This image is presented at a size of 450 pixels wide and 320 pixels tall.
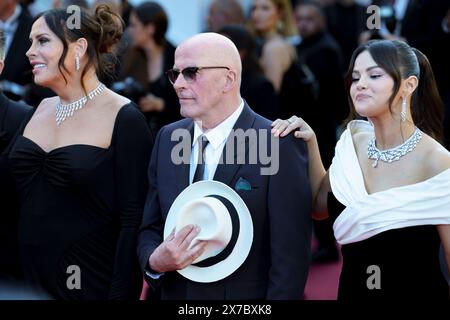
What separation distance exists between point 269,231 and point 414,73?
0.82m

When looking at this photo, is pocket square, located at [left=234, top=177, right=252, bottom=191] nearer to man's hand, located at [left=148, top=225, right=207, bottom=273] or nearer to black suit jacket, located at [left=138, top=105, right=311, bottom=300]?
black suit jacket, located at [left=138, top=105, right=311, bottom=300]

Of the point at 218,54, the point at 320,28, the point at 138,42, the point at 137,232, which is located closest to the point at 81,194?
the point at 137,232

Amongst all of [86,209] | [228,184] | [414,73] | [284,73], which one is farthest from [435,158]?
[284,73]

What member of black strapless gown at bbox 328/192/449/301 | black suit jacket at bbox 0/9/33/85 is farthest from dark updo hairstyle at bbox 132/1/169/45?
black strapless gown at bbox 328/192/449/301

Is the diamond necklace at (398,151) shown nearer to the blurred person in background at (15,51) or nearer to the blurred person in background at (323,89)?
the blurred person in background at (15,51)

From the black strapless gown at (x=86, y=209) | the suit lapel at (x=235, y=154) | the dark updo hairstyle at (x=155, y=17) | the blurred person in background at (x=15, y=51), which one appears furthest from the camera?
the dark updo hairstyle at (x=155, y=17)

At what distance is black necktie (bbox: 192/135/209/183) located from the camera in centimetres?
363

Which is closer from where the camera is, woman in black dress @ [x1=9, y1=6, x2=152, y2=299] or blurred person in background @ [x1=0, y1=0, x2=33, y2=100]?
woman in black dress @ [x1=9, y1=6, x2=152, y2=299]

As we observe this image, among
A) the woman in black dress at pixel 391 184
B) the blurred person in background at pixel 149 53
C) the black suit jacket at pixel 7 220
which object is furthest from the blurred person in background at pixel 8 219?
the blurred person in background at pixel 149 53

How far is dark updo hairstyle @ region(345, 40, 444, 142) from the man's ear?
1.49 ft

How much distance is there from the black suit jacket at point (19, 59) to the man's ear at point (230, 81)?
2.42 m

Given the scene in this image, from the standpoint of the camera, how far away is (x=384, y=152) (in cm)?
349

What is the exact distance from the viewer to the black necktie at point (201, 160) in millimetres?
3635

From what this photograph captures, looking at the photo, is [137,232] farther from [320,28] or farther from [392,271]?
[320,28]
